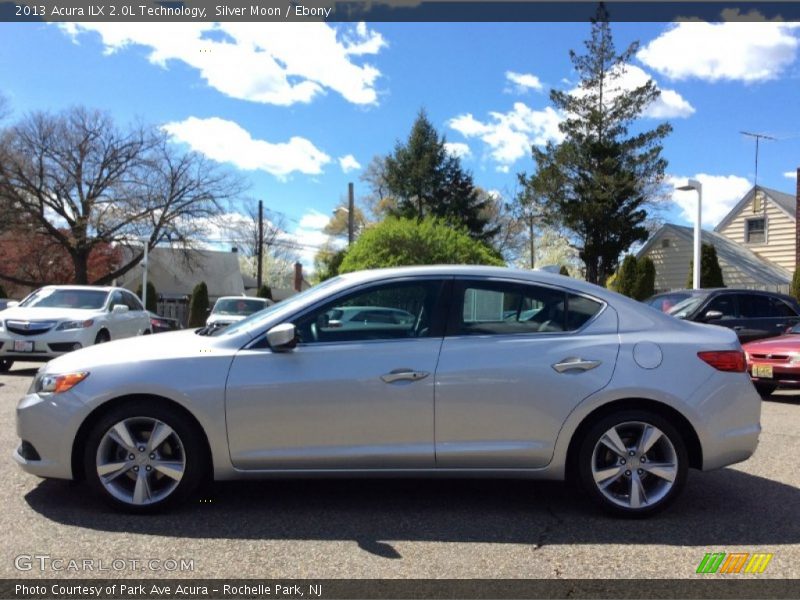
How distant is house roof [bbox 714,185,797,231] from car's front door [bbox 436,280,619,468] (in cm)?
3057

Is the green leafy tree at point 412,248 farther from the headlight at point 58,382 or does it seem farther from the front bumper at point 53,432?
the front bumper at point 53,432

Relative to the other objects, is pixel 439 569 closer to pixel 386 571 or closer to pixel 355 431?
pixel 386 571

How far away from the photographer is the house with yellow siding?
29656 mm

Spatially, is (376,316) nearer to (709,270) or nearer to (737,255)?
(709,270)

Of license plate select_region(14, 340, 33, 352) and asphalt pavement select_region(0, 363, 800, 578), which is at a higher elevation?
license plate select_region(14, 340, 33, 352)

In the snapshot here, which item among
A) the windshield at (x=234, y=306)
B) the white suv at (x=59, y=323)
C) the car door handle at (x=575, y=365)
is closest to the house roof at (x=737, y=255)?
the windshield at (x=234, y=306)

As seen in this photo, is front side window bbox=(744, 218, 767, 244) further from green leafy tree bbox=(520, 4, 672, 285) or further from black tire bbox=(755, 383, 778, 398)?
black tire bbox=(755, 383, 778, 398)

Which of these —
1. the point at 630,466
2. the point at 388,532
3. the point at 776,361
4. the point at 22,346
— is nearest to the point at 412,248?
the point at 22,346

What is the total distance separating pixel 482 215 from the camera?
49781mm

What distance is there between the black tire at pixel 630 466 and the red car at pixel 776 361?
577cm

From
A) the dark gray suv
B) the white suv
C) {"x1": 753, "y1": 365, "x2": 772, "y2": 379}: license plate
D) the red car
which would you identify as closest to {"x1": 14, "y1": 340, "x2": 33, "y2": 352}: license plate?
the white suv

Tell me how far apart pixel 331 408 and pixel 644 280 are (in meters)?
26.1

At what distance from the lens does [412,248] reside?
69.3 feet

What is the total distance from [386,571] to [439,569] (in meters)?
0.27
